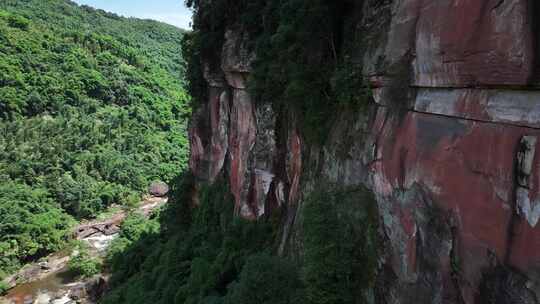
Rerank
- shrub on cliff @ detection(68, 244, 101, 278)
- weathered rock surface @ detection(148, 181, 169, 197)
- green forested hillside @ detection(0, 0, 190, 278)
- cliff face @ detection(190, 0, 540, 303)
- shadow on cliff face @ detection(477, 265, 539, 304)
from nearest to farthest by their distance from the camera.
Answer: shadow on cliff face @ detection(477, 265, 539, 304) < cliff face @ detection(190, 0, 540, 303) < shrub on cliff @ detection(68, 244, 101, 278) < green forested hillside @ detection(0, 0, 190, 278) < weathered rock surface @ detection(148, 181, 169, 197)

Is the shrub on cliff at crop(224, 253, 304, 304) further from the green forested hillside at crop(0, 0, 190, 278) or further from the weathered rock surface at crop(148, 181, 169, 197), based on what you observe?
the weathered rock surface at crop(148, 181, 169, 197)

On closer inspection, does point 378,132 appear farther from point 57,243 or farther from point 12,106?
point 12,106

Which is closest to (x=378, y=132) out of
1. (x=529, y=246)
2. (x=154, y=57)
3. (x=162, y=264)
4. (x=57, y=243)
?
(x=529, y=246)

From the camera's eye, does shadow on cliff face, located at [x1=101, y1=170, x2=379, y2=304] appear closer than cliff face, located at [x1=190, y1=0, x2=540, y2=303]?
No

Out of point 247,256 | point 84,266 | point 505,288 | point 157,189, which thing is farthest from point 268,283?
point 157,189

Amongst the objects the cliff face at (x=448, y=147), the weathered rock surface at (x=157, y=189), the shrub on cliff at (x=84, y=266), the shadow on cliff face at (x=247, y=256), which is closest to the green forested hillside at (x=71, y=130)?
the weathered rock surface at (x=157, y=189)

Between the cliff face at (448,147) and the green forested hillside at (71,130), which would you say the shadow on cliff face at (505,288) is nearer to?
the cliff face at (448,147)

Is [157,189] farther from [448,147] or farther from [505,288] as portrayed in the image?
[505,288]

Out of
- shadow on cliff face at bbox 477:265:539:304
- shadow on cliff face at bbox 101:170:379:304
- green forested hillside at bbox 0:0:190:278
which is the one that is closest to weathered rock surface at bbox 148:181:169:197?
green forested hillside at bbox 0:0:190:278
